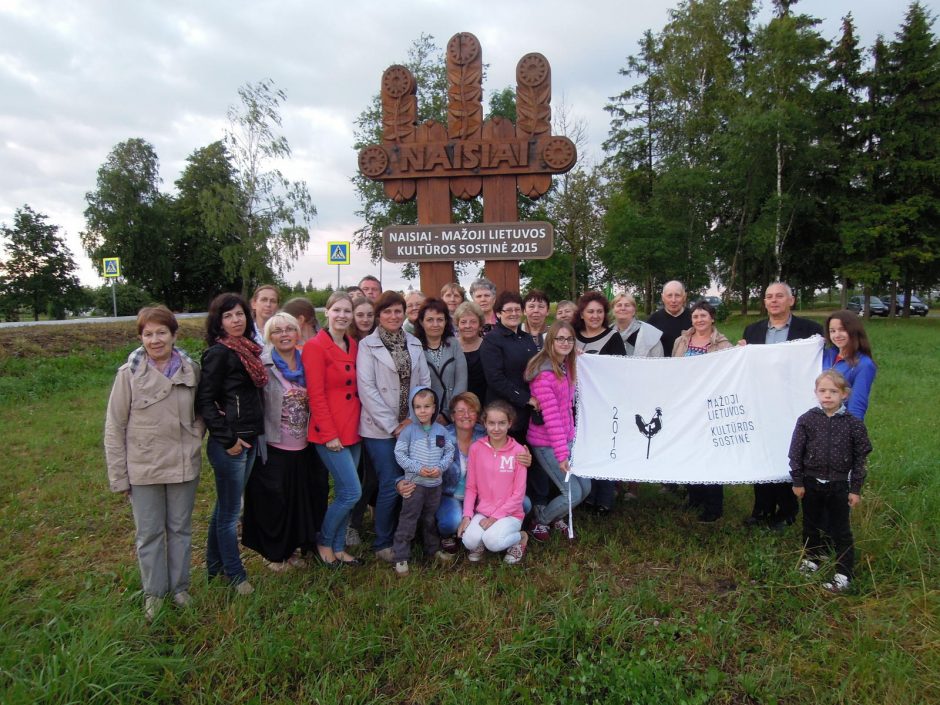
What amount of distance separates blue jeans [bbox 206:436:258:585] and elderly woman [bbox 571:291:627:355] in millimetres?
2755

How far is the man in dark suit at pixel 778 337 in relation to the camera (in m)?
4.24

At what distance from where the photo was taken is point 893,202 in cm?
2477

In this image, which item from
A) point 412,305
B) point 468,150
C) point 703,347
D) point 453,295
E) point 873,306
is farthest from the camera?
point 873,306

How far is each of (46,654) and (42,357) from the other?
1188 centimetres

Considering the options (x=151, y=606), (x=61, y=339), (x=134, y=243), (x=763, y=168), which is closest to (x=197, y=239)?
(x=134, y=243)

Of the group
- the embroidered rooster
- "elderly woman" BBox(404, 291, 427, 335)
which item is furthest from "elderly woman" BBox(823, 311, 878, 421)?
"elderly woman" BBox(404, 291, 427, 335)

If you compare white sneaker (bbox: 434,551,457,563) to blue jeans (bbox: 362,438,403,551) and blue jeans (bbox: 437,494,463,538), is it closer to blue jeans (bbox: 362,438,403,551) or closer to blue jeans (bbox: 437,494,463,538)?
blue jeans (bbox: 437,494,463,538)

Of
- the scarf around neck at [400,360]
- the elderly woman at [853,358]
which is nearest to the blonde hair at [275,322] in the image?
the scarf around neck at [400,360]

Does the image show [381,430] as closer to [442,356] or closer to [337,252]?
[442,356]

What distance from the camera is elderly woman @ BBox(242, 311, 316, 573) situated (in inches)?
142

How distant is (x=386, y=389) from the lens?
3852mm

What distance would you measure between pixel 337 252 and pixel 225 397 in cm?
1036

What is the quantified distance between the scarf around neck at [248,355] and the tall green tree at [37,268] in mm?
43760

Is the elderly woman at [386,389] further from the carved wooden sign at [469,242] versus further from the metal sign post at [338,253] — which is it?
the metal sign post at [338,253]
